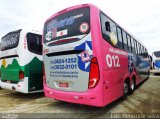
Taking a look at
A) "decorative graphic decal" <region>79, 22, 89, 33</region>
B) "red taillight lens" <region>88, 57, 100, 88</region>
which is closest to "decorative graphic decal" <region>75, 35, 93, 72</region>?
"red taillight lens" <region>88, 57, 100, 88</region>

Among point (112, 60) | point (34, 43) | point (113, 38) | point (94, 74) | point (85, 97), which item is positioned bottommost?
point (85, 97)

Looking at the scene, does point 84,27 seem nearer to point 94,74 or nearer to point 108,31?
point 108,31

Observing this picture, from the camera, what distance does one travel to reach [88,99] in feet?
15.9

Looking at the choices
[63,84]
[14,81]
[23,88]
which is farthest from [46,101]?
[63,84]

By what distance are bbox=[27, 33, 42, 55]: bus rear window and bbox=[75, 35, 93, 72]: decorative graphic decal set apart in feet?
9.85

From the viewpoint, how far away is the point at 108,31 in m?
5.56

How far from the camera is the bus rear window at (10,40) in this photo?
7.45m

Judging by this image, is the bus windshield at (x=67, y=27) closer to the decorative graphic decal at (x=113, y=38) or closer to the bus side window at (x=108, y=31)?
the bus side window at (x=108, y=31)

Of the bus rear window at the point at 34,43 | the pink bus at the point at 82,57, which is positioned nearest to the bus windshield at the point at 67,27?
the pink bus at the point at 82,57

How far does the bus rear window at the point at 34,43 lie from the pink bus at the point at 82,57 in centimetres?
132

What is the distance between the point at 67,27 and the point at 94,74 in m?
1.65

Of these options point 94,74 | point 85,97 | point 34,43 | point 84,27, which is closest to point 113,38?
point 84,27

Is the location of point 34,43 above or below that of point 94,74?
above

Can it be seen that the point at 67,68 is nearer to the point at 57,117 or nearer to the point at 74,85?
the point at 74,85
